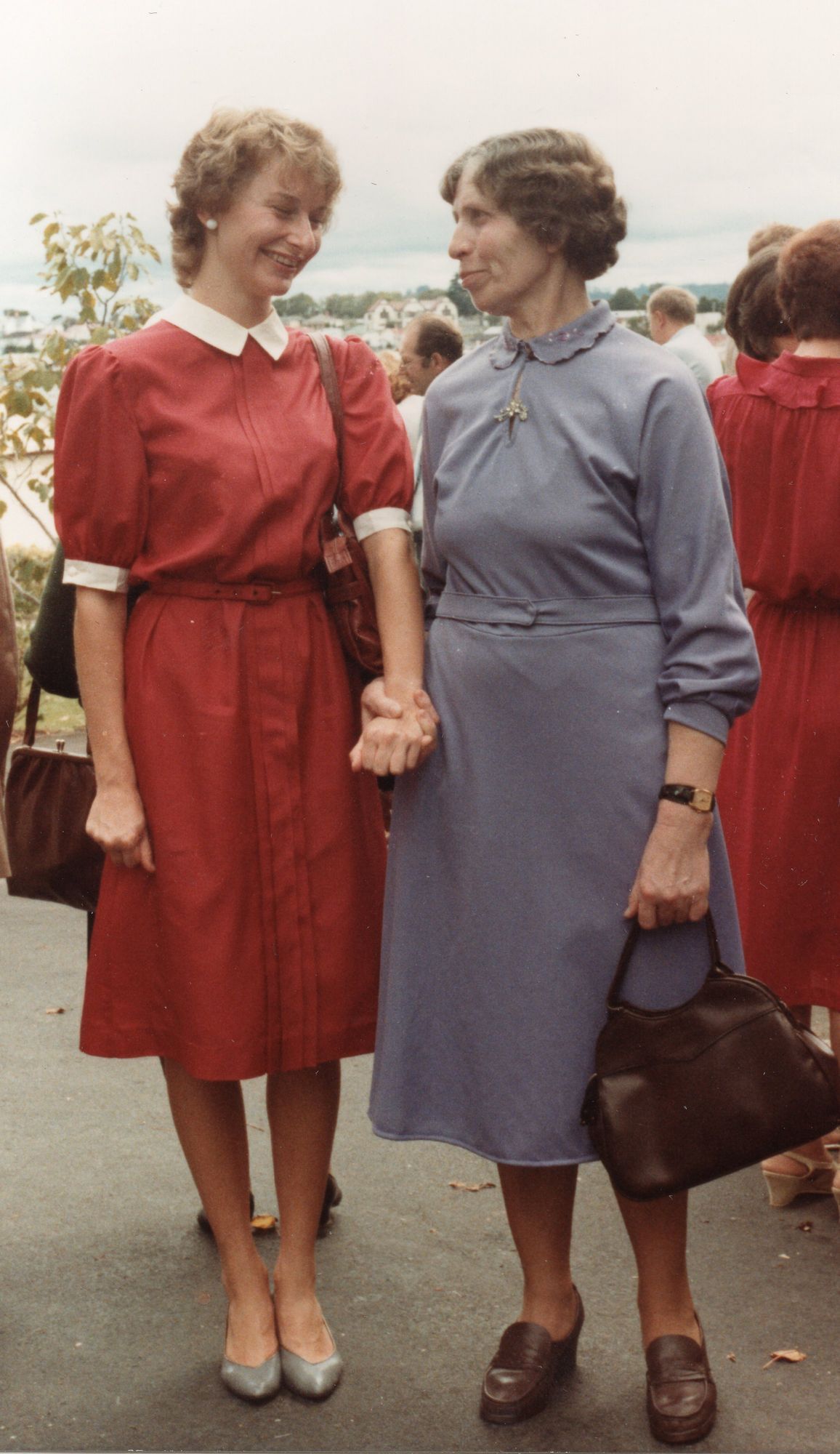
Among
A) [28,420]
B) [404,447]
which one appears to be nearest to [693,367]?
[28,420]

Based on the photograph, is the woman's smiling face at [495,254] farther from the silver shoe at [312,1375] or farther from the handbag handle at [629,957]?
the silver shoe at [312,1375]

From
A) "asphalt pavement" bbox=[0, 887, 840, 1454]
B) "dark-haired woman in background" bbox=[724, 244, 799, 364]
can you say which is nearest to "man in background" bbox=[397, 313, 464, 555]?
"dark-haired woman in background" bbox=[724, 244, 799, 364]

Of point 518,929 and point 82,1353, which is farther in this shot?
point 82,1353

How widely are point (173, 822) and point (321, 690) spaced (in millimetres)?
340

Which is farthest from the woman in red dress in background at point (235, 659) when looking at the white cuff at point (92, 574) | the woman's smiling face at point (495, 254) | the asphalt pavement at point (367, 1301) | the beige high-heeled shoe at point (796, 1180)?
the beige high-heeled shoe at point (796, 1180)

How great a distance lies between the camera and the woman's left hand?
2.53 meters

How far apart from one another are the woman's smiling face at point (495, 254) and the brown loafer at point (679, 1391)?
Answer: 174 cm

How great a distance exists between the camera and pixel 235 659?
9.16 feet

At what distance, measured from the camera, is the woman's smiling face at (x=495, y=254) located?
260cm

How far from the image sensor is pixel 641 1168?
2523 millimetres

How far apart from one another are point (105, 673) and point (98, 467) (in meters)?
0.35

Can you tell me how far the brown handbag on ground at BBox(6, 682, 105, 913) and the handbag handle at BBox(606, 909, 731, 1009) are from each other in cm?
111

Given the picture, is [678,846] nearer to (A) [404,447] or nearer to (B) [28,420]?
(A) [404,447]

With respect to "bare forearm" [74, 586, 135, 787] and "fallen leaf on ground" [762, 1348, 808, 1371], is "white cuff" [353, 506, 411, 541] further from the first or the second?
"fallen leaf on ground" [762, 1348, 808, 1371]
